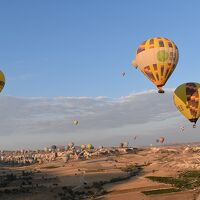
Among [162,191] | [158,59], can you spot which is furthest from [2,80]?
[162,191]

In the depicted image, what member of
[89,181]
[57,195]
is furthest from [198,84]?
[89,181]

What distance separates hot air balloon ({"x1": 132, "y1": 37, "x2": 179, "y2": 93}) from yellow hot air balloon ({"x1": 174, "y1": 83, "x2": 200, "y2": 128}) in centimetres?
394

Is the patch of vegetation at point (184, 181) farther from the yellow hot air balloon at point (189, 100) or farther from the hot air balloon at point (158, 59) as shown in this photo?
the hot air balloon at point (158, 59)

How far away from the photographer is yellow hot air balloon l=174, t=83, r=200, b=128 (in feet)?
215

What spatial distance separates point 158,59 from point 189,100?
885 cm

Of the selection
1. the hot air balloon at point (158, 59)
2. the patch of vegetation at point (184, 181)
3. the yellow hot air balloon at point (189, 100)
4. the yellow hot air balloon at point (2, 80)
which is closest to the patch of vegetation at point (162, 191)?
the patch of vegetation at point (184, 181)

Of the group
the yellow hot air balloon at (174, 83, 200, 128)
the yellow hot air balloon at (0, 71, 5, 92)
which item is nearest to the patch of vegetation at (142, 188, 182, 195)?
the yellow hot air balloon at (174, 83, 200, 128)

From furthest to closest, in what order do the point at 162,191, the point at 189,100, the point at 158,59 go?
the point at 162,191 → the point at 189,100 → the point at 158,59

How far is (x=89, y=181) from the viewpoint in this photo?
312ft

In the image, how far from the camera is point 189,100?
65.8 meters

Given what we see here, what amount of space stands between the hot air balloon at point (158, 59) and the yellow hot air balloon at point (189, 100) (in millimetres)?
3941

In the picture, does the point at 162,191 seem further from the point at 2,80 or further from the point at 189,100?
the point at 2,80

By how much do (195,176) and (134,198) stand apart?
3096 cm

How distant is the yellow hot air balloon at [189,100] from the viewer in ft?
215
